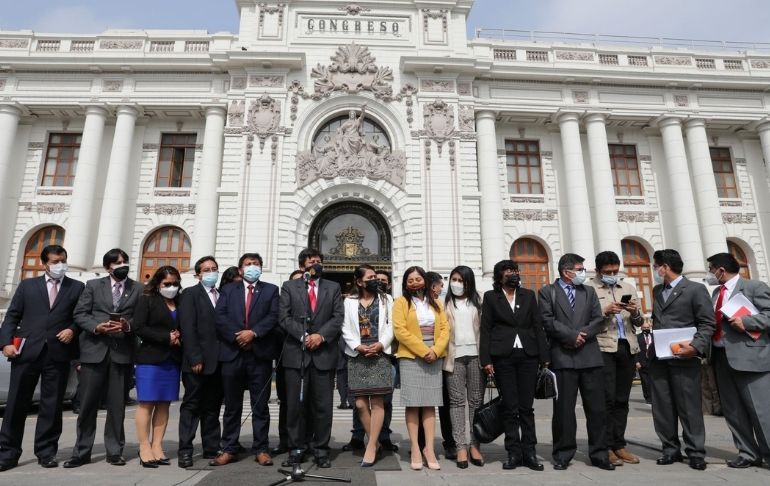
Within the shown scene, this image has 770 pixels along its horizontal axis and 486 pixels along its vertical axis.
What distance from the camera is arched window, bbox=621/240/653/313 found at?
1808 centimetres

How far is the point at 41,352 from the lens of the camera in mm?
4926

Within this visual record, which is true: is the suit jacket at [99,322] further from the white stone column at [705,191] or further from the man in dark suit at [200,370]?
the white stone column at [705,191]

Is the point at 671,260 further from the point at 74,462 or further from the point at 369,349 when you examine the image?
the point at 74,462

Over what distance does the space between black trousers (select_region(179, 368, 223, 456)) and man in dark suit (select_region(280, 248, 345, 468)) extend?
864mm

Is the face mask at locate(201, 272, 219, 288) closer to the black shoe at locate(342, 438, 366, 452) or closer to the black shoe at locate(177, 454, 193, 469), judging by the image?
the black shoe at locate(177, 454, 193, 469)

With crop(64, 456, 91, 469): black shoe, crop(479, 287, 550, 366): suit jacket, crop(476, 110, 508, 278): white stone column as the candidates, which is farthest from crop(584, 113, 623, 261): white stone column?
crop(64, 456, 91, 469): black shoe

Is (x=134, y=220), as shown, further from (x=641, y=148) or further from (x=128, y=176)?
(x=641, y=148)

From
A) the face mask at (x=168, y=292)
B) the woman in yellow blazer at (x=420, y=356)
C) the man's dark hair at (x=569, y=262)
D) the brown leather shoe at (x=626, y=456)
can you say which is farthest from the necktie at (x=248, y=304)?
the brown leather shoe at (x=626, y=456)

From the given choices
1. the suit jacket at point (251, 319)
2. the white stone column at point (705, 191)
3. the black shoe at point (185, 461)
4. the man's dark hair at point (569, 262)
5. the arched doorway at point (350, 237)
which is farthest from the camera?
the white stone column at point (705, 191)

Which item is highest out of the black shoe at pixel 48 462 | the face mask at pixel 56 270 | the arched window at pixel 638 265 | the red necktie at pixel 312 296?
the arched window at pixel 638 265

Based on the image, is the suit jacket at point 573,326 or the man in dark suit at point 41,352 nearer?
the man in dark suit at point 41,352

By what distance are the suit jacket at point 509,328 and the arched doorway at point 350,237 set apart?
11448 mm

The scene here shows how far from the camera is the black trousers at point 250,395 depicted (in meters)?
4.82

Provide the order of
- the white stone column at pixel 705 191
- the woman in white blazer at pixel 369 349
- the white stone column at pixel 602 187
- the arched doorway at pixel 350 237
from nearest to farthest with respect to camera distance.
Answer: the woman in white blazer at pixel 369 349 → the arched doorway at pixel 350 237 → the white stone column at pixel 602 187 → the white stone column at pixel 705 191
